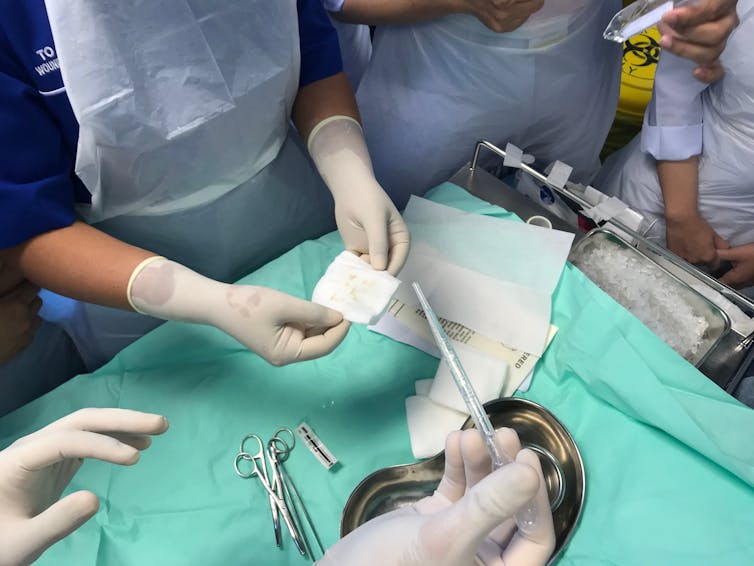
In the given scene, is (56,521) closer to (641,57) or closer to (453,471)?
(453,471)

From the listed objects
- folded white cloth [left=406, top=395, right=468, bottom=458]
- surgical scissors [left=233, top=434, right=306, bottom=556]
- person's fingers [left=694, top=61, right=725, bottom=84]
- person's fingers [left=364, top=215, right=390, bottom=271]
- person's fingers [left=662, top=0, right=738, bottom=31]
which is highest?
person's fingers [left=662, top=0, right=738, bottom=31]

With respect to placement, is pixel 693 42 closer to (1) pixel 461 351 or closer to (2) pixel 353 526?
(1) pixel 461 351

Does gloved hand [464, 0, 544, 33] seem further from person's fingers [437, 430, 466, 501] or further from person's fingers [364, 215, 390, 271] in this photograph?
person's fingers [437, 430, 466, 501]

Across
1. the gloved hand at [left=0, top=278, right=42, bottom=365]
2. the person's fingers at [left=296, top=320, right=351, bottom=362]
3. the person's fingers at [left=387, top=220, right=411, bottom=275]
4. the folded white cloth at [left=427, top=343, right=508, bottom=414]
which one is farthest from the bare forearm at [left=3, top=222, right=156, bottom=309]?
the folded white cloth at [left=427, top=343, right=508, bottom=414]

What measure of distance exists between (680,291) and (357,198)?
26.1 inches

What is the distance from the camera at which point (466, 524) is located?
24.4 inches

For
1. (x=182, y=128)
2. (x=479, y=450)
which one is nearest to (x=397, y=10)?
(x=182, y=128)

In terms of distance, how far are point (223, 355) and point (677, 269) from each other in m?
0.94

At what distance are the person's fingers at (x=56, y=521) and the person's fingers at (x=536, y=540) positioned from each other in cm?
55

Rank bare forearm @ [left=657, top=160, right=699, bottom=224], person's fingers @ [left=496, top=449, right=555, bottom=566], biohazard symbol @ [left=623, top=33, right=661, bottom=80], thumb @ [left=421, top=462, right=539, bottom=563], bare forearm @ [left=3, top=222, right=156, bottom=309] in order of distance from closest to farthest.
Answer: thumb @ [left=421, top=462, right=539, bottom=563] → person's fingers @ [left=496, top=449, right=555, bottom=566] → bare forearm @ [left=3, top=222, right=156, bottom=309] → bare forearm @ [left=657, top=160, right=699, bottom=224] → biohazard symbol @ [left=623, top=33, right=661, bottom=80]

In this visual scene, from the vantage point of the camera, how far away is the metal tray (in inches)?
39.2

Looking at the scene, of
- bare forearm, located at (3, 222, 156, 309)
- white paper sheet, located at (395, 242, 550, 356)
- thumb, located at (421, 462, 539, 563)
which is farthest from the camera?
white paper sheet, located at (395, 242, 550, 356)

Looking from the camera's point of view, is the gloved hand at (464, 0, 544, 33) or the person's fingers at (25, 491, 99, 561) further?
the gloved hand at (464, 0, 544, 33)

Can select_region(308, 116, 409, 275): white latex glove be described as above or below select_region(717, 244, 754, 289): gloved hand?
above
